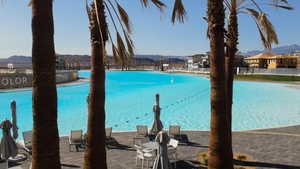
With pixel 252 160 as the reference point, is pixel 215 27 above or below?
above

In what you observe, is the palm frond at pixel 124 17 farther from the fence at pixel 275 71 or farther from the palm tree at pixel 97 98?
the fence at pixel 275 71

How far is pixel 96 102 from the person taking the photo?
17.1 ft

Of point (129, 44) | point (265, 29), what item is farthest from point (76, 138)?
point (265, 29)

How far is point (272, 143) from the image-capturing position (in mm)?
10156

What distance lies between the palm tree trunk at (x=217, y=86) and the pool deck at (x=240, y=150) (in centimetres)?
275

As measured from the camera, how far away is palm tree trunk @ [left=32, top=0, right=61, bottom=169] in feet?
10.6

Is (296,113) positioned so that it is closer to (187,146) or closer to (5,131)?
(187,146)

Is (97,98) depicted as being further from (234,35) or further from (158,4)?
(234,35)

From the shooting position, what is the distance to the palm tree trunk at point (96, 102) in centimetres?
519

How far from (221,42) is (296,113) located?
16646mm

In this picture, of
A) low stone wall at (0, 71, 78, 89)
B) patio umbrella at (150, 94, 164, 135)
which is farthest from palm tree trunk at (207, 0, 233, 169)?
low stone wall at (0, 71, 78, 89)

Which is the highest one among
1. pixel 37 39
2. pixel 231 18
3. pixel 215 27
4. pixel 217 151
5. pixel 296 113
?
pixel 231 18

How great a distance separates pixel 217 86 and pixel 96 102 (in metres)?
2.58

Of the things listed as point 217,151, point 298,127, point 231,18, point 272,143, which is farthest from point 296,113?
point 217,151
